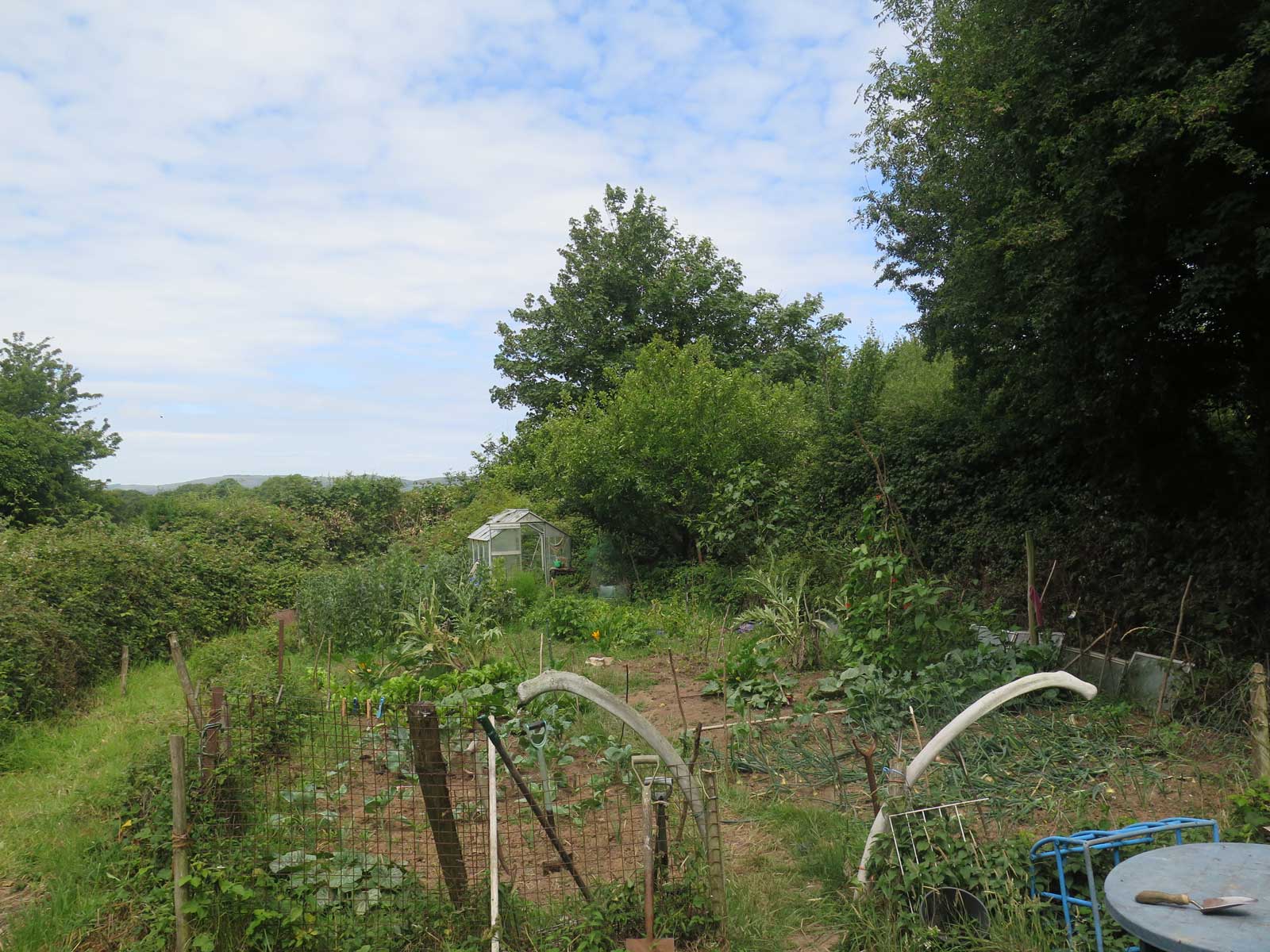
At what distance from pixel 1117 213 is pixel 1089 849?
462cm

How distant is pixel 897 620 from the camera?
6.58 metres

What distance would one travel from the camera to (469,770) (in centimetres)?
511

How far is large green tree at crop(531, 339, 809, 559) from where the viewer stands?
40.2 feet

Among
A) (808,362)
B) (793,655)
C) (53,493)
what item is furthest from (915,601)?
(53,493)

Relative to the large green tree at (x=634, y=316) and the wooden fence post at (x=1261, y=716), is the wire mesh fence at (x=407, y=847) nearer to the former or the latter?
the wooden fence post at (x=1261, y=716)

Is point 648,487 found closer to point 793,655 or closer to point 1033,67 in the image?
point 793,655

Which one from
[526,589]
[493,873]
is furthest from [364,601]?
[493,873]

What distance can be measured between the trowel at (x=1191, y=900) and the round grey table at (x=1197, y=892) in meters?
0.01

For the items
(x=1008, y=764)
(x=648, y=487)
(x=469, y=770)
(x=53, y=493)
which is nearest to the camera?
(x=1008, y=764)

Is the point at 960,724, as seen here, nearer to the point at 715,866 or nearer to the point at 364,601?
the point at 715,866

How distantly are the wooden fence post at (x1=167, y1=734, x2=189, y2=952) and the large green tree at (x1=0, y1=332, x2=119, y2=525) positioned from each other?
10263mm

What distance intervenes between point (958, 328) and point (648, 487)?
4.71m

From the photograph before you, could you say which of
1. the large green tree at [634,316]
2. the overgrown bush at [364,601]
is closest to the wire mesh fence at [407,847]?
the overgrown bush at [364,601]

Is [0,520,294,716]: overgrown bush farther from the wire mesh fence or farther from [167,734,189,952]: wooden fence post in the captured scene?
[167,734,189,952]: wooden fence post
